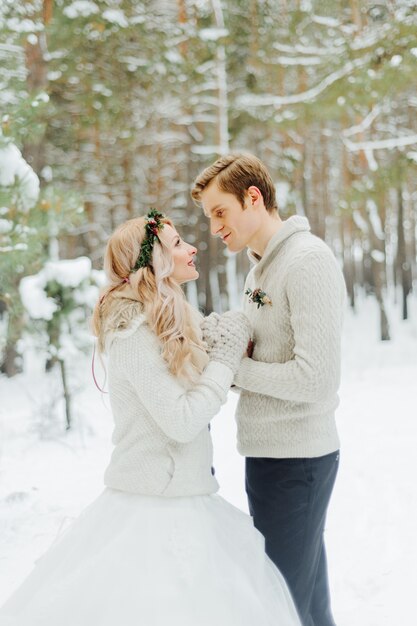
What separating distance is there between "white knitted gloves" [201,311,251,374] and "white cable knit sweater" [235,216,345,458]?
108mm

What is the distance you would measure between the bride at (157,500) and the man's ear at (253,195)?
376mm

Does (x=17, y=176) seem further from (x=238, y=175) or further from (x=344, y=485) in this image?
(x=344, y=485)

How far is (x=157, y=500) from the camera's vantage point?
89.7 inches

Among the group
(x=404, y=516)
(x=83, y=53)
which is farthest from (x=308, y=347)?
(x=83, y=53)

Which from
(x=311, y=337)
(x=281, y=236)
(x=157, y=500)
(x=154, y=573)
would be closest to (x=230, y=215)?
(x=281, y=236)

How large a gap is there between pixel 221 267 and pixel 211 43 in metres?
8.14

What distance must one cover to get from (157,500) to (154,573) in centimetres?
27

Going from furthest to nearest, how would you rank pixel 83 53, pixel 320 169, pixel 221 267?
pixel 320 169 → pixel 221 267 → pixel 83 53

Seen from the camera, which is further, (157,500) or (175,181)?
(175,181)

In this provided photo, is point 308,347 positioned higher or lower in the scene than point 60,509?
higher

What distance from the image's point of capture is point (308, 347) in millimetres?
2254

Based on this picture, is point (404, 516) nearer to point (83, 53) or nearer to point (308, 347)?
point (308, 347)

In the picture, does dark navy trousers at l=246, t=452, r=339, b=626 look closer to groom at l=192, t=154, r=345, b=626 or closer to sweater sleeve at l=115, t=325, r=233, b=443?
groom at l=192, t=154, r=345, b=626

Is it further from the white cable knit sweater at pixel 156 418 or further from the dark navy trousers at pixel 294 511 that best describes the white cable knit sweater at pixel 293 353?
the white cable knit sweater at pixel 156 418
